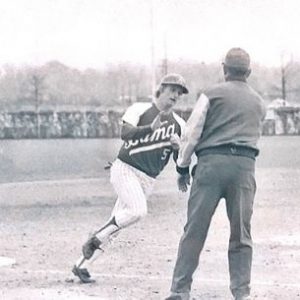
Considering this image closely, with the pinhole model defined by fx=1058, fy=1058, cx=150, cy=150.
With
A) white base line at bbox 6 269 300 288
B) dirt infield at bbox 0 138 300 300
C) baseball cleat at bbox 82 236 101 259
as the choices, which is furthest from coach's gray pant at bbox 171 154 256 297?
baseball cleat at bbox 82 236 101 259

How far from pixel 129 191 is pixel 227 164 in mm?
1221

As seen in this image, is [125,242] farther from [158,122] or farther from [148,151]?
[158,122]

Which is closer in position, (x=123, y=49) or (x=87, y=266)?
(x=87, y=266)

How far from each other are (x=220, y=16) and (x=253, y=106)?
1841 cm

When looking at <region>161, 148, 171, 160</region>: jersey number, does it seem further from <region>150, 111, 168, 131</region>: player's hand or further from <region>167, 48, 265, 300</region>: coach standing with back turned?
<region>167, 48, 265, 300</region>: coach standing with back turned

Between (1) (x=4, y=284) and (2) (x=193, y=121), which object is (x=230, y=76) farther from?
(1) (x=4, y=284)

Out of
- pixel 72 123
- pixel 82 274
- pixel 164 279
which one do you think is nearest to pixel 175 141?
pixel 164 279

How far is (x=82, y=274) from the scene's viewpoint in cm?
804

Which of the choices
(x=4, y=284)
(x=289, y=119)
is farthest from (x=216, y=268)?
(x=289, y=119)

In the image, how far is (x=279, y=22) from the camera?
2577cm

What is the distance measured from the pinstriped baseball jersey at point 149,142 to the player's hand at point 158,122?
2 cm

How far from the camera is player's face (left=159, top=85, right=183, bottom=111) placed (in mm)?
7715

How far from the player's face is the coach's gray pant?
886 mm

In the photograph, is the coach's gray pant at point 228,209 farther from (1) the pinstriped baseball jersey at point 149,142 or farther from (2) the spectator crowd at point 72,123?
(2) the spectator crowd at point 72,123
